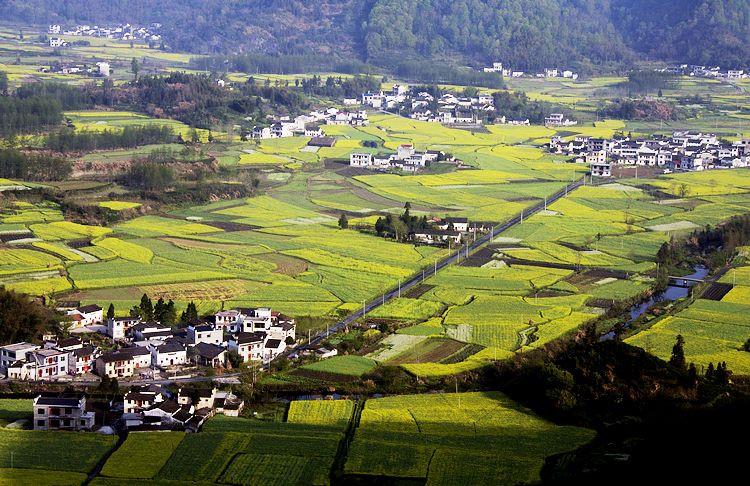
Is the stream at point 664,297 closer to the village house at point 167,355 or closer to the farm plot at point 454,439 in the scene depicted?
the farm plot at point 454,439

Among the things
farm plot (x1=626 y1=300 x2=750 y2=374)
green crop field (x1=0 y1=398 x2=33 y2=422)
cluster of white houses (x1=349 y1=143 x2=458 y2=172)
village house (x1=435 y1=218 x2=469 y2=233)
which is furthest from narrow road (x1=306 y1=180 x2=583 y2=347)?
cluster of white houses (x1=349 y1=143 x2=458 y2=172)

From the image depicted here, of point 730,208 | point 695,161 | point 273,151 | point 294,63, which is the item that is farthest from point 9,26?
point 730,208

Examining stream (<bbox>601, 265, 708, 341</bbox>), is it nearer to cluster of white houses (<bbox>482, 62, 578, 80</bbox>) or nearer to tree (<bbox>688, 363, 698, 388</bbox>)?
tree (<bbox>688, 363, 698, 388</bbox>)

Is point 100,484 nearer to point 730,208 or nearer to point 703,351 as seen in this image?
point 703,351

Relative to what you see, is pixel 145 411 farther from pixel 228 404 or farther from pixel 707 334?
pixel 707 334

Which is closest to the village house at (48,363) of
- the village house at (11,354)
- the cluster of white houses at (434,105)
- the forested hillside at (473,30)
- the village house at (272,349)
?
the village house at (11,354)
